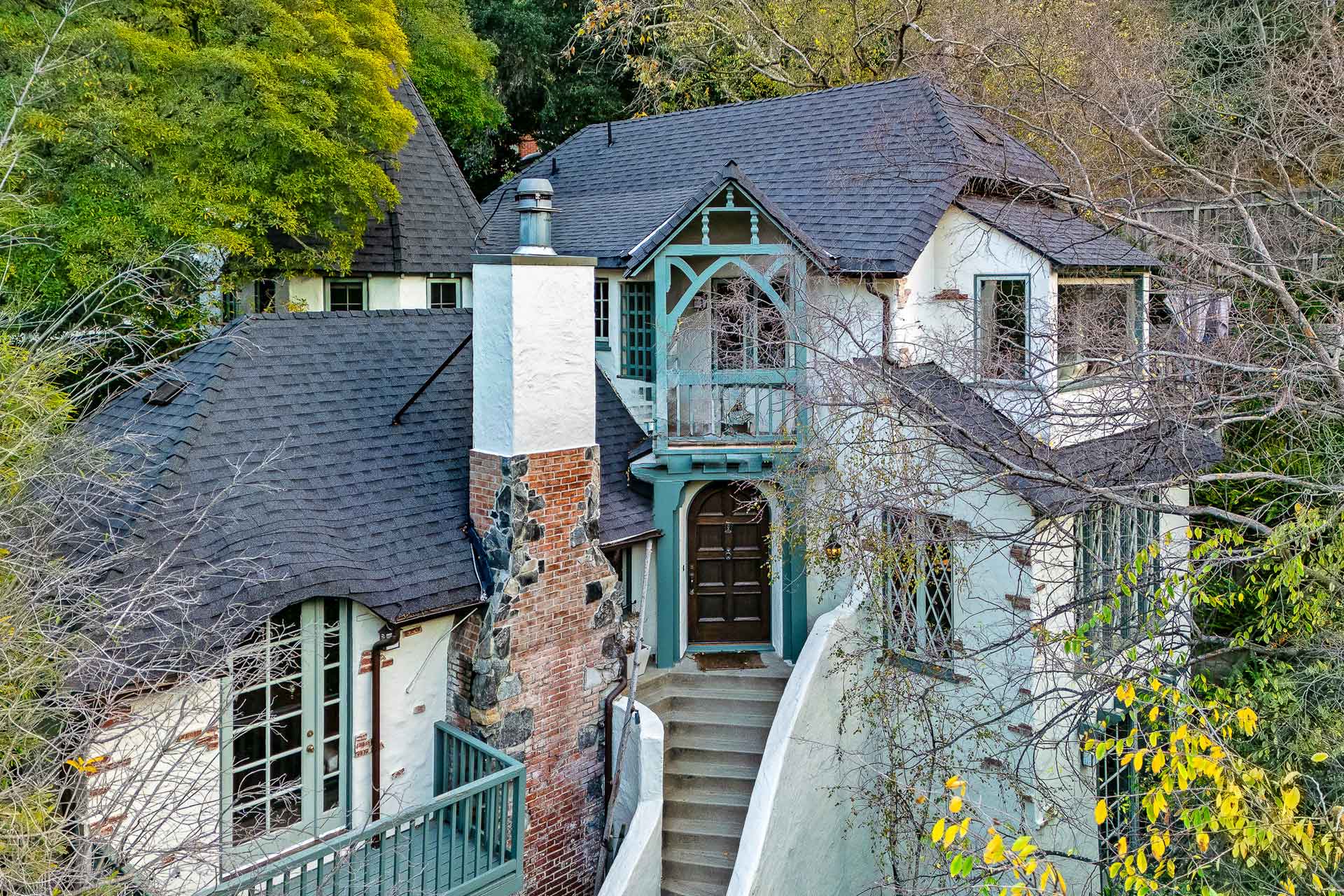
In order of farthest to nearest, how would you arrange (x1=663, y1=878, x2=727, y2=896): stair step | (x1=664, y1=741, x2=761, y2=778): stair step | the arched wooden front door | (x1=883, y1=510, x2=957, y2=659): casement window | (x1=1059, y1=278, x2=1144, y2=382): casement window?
the arched wooden front door < (x1=664, y1=741, x2=761, y2=778): stair step < (x1=883, y1=510, x2=957, y2=659): casement window < (x1=663, y1=878, x2=727, y2=896): stair step < (x1=1059, y1=278, x2=1144, y2=382): casement window

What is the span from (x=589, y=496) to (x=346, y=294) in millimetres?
10330

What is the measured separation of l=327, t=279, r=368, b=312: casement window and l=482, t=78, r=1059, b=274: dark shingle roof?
2.72 m

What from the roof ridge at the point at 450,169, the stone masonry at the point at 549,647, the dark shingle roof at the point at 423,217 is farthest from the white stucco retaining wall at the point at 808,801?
the roof ridge at the point at 450,169

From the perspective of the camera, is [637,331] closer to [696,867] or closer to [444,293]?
[696,867]

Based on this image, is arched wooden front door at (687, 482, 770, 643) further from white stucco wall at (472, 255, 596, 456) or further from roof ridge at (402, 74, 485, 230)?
roof ridge at (402, 74, 485, 230)

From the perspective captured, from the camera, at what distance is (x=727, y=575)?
43.9 feet

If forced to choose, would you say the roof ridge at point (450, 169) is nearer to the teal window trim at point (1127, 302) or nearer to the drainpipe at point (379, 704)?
the teal window trim at point (1127, 302)

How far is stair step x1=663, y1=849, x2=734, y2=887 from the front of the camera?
436 inches

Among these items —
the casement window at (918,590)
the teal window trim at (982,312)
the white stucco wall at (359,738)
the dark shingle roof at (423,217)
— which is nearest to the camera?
the white stucco wall at (359,738)

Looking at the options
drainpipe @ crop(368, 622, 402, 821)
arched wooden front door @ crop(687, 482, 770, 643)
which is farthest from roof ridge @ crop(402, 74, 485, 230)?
drainpipe @ crop(368, 622, 402, 821)

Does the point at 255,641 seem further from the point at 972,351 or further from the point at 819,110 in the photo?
the point at 819,110

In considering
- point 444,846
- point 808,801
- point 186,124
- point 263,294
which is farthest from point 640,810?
point 263,294

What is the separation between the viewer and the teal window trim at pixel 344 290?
19.0m

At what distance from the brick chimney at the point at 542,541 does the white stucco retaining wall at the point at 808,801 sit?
174 cm
